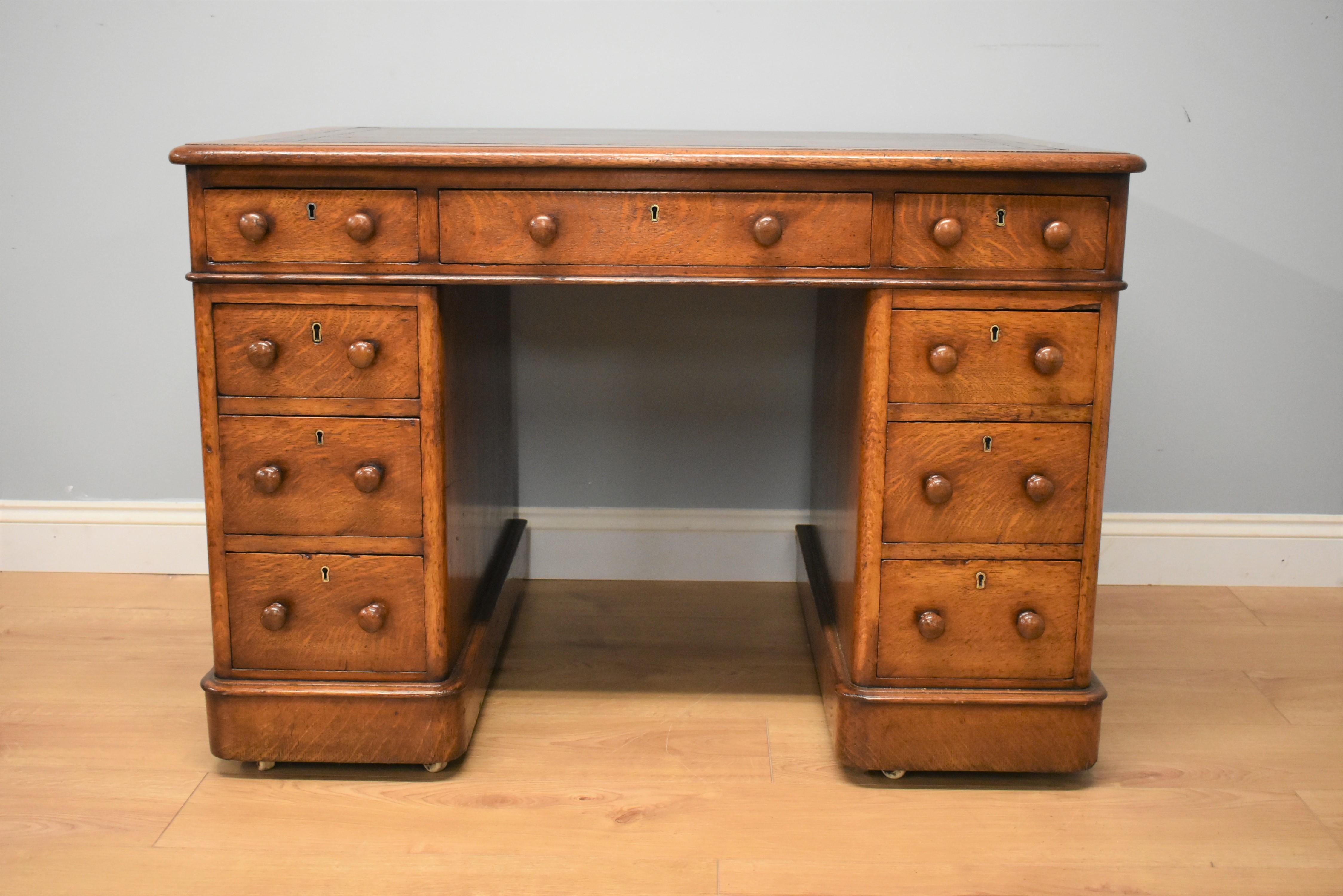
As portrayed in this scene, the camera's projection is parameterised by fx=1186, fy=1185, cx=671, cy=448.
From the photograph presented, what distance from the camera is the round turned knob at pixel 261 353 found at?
1.60 metres

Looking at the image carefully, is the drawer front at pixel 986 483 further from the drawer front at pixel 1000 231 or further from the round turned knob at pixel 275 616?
the round turned knob at pixel 275 616

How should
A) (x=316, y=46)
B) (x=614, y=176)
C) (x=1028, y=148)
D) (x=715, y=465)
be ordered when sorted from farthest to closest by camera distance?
1. (x=715, y=465)
2. (x=316, y=46)
3. (x=1028, y=148)
4. (x=614, y=176)

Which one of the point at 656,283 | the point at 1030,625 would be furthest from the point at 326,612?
the point at 1030,625

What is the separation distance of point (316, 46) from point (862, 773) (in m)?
1.66

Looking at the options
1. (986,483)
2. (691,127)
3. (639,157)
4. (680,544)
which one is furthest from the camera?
(680,544)

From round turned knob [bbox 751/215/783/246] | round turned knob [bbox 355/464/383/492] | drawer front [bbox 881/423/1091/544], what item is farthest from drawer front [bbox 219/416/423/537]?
drawer front [bbox 881/423/1091/544]

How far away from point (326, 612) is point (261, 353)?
15.0 inches

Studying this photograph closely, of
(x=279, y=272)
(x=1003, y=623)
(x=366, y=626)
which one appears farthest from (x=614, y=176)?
(x=1003, y=623)

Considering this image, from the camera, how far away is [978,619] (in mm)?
1698

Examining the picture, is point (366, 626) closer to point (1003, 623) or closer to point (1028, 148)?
point (1003, 623)

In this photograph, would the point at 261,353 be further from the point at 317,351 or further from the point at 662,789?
the point at 662,789

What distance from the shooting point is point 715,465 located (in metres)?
2.45

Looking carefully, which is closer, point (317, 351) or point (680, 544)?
point (317, 351)

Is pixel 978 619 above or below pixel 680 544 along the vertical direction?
above
